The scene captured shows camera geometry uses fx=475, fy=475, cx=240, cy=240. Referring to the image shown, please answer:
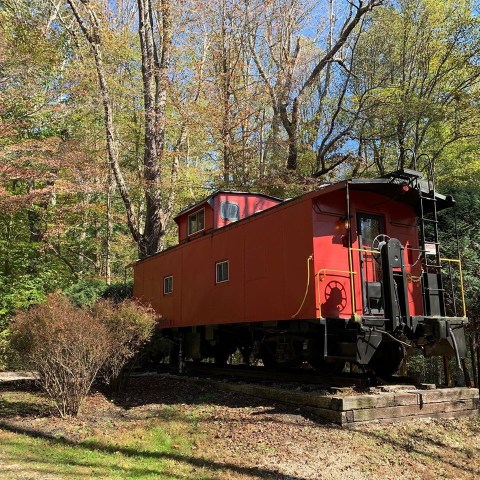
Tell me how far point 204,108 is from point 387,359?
1305 cm

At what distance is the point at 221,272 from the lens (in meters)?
10.7

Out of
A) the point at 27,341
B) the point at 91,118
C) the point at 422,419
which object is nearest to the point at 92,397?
the point at 27,341

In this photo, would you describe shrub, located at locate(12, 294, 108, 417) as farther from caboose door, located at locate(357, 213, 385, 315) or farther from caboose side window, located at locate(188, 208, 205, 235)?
caboose side window, located at locate(188, 208, 205, 235)

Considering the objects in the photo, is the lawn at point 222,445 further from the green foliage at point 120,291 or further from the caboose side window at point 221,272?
the green foliage at point 120,291

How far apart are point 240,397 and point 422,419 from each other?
9.80 ft

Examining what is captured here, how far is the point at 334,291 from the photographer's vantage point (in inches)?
318

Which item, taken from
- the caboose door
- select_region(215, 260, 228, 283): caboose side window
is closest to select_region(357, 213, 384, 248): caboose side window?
the caboose door

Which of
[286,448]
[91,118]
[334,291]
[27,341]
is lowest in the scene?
[286,448]

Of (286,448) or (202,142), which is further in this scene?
(202,142)

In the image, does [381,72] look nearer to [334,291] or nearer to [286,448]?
[334,291]

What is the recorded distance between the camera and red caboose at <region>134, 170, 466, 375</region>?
7.81m

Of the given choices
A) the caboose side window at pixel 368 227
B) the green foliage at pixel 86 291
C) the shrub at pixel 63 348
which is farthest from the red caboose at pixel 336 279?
the green foliage at pixel 86 291

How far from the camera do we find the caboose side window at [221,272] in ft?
34.3

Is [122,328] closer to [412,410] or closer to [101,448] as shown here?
[101,448]
